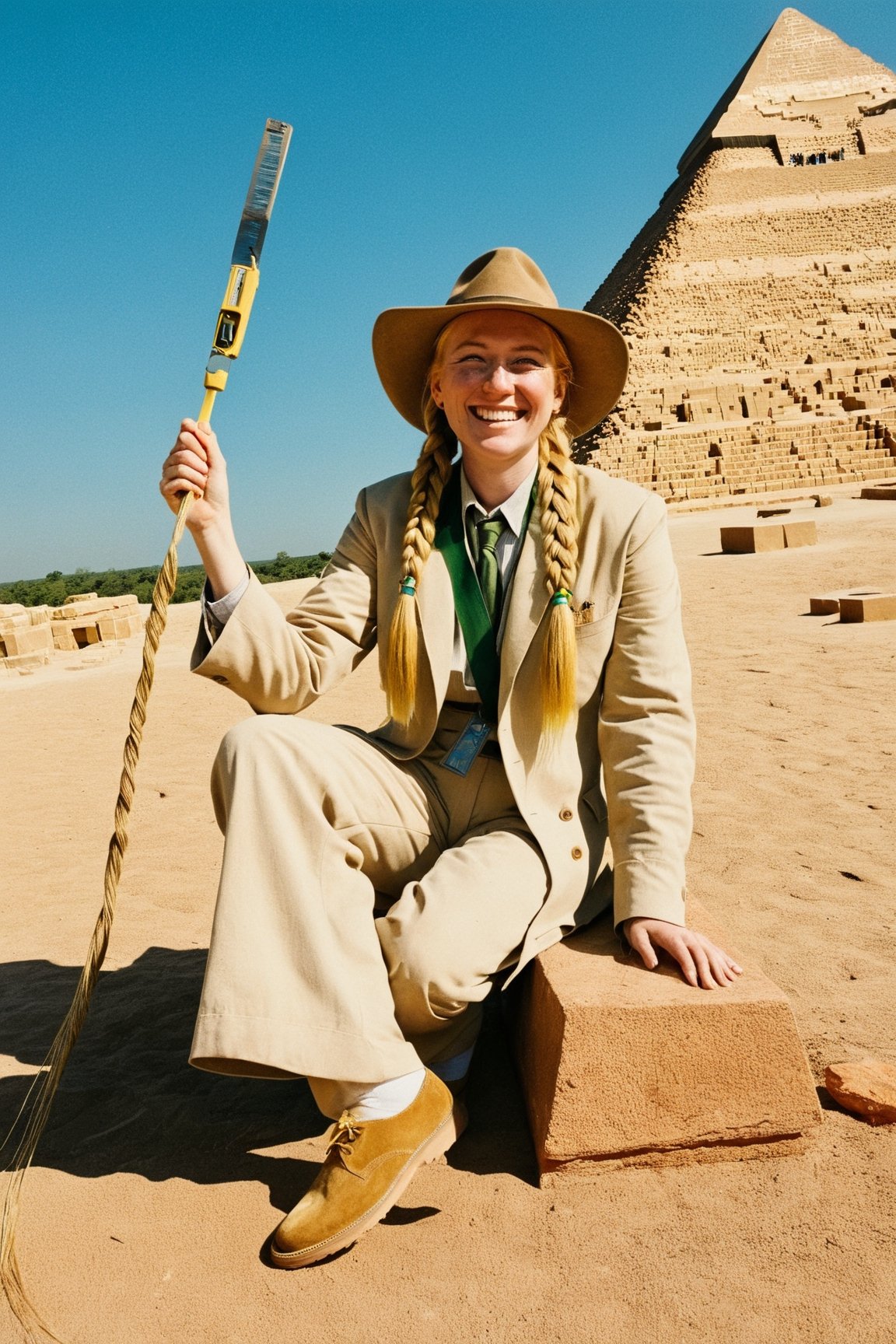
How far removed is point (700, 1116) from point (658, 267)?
244 ft

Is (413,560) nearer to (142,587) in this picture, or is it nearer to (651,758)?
(651,758)

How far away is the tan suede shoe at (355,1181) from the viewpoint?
1.86 metres

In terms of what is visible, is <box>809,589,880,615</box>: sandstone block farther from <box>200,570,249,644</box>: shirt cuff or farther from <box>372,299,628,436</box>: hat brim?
<box>200,570,249,644</box>: shirt cuff

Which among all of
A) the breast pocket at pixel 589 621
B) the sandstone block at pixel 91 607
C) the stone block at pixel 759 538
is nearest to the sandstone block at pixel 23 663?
the sandstone block at pixel 91 607

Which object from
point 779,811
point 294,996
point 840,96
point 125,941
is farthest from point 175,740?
point 840,96

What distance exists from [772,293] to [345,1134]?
235ft

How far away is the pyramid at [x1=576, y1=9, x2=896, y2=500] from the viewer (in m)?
30.2

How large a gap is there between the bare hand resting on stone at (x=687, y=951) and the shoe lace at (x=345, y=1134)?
27.4 inches

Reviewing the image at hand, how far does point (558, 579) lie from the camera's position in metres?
2.34

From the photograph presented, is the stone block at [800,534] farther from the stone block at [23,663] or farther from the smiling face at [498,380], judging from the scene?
the smiling face at [498,380]

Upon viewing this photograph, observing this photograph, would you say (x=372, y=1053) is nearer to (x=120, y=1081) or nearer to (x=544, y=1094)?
(x=544, y=1094)

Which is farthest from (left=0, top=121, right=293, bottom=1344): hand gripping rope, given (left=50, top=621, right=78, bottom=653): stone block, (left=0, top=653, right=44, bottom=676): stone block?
(left=50, top=621, right=78, bottom=653): stone block

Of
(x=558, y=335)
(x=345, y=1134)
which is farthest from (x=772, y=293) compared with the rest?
(x=345, y=1134)

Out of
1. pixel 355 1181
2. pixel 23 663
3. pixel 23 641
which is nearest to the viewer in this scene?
pixel 355 1181
